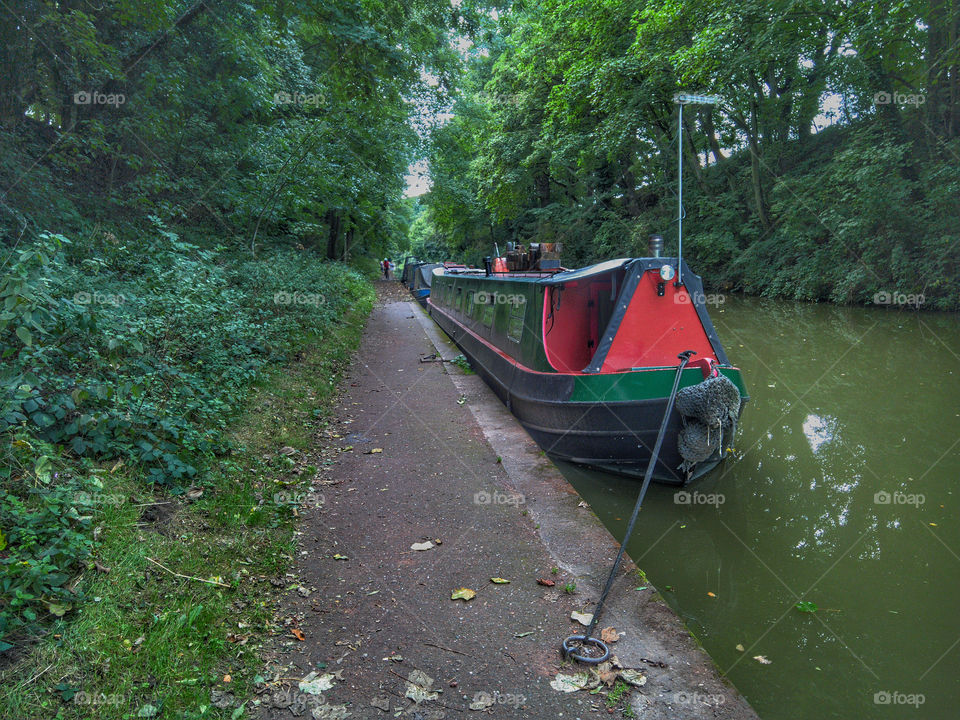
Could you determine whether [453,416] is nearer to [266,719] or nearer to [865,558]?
[865,558]

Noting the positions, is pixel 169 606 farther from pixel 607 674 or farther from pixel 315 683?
pixel 607 674

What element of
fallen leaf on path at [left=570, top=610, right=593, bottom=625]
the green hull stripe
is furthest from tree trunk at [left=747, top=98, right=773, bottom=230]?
fallen leaf on path at [left=570, top=610, right=593, bottom=625]

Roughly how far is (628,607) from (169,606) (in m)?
2.36

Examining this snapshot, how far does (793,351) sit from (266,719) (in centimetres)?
1139

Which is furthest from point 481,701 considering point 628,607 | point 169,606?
point 169,606

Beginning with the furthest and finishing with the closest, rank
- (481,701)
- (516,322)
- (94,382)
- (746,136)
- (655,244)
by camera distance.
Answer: (746,136)
(516,322)
(655,244)
(94,382)
(481,701)

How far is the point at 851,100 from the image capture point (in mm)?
16172

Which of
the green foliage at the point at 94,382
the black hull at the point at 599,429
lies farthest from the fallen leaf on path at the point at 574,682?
the black hull at the point at 599,429

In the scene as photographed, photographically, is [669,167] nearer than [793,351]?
No

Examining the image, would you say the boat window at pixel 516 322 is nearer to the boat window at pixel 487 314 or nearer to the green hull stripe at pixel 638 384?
the boat window at pixel 487 314

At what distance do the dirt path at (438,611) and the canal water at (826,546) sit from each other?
81 centimetres

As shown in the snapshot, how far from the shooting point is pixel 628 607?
3.10 meters

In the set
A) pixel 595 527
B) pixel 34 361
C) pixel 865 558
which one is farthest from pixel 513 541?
pixel 34 361

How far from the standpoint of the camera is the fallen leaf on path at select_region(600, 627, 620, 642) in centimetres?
282
